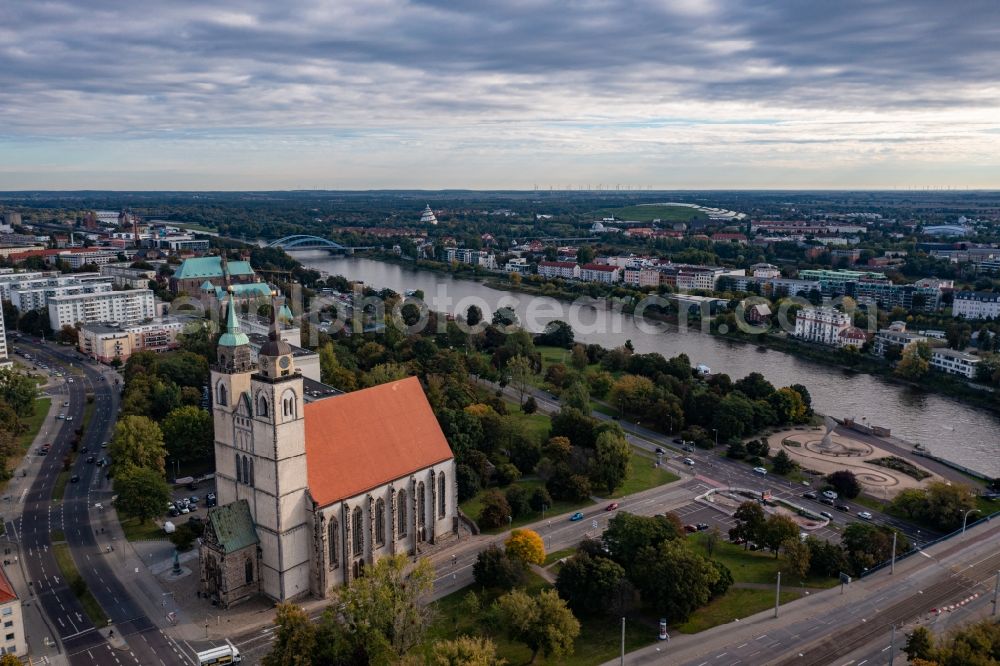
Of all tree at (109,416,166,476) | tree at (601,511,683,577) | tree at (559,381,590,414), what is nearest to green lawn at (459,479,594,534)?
tree at (601,511,683,577)

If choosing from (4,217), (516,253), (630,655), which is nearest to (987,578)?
(630,655)

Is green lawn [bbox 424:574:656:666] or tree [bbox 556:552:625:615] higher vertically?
tree [bbox 556:552:625:615]

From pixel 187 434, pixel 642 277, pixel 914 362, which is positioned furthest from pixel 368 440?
pixel 642 277

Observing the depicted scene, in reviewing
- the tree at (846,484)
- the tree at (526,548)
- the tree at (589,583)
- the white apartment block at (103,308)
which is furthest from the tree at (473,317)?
the tree at (589,583)

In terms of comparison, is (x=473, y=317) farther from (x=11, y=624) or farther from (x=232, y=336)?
(x=11, y=624)

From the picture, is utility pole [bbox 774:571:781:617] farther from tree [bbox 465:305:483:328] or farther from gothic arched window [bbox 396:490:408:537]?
tree [bbox 465:305:483:328]

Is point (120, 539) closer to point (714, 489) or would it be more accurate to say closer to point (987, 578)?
point (714, 489)
